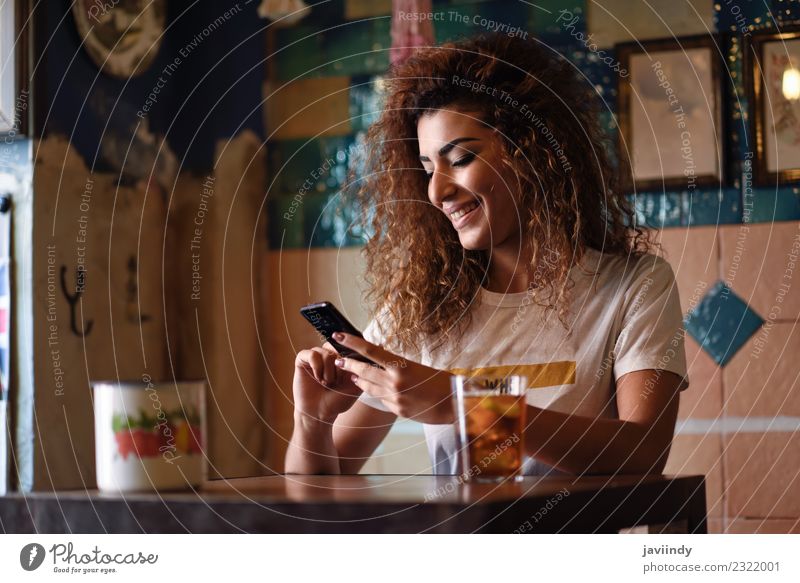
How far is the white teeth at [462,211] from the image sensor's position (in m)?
0.92

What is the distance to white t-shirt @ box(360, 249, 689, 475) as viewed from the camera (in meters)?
0.83

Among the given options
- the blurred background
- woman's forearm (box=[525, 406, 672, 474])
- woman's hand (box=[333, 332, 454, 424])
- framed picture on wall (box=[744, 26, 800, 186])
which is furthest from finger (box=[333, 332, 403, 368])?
framed picture on wall (box=[744, 26, 800, 186])

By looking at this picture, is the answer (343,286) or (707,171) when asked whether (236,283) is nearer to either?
(343,286)

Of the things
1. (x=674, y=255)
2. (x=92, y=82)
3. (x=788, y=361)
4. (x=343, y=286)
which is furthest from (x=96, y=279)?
(x=788, y=361)

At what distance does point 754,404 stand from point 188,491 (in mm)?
868

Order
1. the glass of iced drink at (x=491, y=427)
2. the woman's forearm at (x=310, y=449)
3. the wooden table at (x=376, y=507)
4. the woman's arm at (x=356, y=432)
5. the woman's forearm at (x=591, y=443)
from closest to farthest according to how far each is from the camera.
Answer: the wooden table at (x=376, y=507) → the glass of iced drink at (x=491, y=427) → the woman's forearm at (x=591, y=443) → the woman's forearm at (x=310, y=449) → the woman's arm at (x=356, y=432)

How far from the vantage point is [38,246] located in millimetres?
1127

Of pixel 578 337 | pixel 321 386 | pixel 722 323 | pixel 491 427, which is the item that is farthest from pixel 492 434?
pixel 722 323

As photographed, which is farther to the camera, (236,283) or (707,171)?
(236,283)

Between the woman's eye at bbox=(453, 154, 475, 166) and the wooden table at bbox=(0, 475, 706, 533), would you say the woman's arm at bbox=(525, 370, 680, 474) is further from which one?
the woman's eye at bbox=(453, 154, 475, 166)

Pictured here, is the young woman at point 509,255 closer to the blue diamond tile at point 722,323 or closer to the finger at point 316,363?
the finger at point 316,363

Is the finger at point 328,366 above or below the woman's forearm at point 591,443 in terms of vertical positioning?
above

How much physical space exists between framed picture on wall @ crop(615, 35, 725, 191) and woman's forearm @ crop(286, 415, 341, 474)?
0.66 meters

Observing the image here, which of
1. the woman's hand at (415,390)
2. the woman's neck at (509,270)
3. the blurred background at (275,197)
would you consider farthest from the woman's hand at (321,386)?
the blurred background at (275,197)
